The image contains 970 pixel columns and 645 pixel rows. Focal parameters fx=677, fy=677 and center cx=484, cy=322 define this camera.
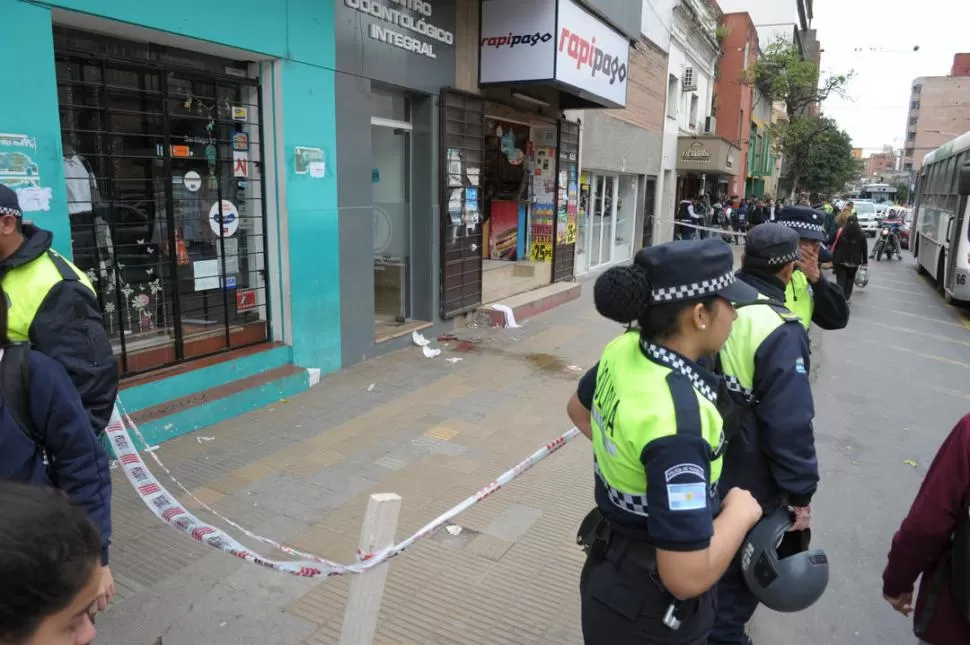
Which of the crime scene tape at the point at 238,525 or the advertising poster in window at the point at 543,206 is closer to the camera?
the crime scene tape at the point at 238,525

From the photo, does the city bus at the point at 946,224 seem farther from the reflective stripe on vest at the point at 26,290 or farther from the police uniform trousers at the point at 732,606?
the reflective stripe on vest at the point at 26,290

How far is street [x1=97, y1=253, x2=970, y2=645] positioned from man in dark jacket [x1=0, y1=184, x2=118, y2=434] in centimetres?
122

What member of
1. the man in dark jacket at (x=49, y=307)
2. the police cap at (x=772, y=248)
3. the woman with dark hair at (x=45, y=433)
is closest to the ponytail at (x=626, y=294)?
the police cap at (x=772, y=248)

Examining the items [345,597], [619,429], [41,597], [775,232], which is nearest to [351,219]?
[345,597]

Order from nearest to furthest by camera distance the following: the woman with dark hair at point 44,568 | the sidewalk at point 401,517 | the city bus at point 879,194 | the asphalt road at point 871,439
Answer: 1. the woman with dark hair at point 44,568
2. the sidewalk at point 401,517
3. the asphalt road at point 871,439
4. the city bus at point 879,194

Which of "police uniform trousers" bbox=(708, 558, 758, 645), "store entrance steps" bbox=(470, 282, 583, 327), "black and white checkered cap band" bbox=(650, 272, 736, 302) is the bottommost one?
"store entrance steps" bbox=(470, 282, 583, 327)

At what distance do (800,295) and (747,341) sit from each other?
1.48m

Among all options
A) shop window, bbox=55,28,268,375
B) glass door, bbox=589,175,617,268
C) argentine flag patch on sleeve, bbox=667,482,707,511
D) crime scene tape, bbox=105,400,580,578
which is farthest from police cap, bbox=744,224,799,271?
glass door, bbox=589,175,617,268

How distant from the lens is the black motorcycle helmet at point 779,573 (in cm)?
217

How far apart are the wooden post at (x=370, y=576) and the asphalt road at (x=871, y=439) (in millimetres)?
2086

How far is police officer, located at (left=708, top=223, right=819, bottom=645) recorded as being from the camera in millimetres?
2500

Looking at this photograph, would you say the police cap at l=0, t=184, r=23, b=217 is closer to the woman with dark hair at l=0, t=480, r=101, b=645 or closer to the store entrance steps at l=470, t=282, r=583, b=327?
the woman with dark hair at l=0, t=480, r=101, b=645

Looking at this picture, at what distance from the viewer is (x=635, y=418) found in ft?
5.45

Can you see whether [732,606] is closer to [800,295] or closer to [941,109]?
[800,295]
